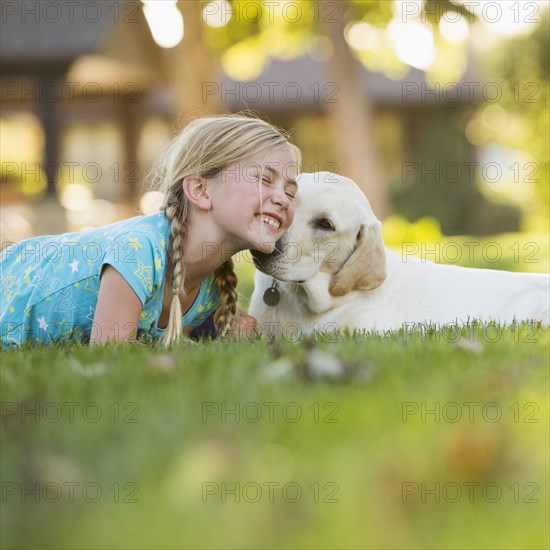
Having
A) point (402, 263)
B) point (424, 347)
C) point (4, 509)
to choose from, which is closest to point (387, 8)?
point (402, 263)

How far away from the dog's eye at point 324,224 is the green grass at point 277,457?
1586 millimetres

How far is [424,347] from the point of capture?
343 cm

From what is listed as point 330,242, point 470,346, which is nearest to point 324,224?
point 330,242

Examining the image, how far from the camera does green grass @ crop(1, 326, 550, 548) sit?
1.88 metres

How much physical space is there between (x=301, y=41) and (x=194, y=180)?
2474 centimetres

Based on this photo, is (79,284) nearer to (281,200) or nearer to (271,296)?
(271,296)

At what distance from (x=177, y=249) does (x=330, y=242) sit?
2.59 ft

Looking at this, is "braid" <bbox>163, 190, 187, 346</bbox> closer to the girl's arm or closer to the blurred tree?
the girl's arm

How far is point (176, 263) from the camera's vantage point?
14.4 feet

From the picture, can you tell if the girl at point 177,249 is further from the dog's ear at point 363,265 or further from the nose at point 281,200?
the dog's ear at point 363,265

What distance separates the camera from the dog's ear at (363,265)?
455 centimetres

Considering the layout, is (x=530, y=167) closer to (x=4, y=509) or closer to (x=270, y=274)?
(x=270, y=274)

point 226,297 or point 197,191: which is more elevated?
point 197,191

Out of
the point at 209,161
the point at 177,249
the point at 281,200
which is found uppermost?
the point at 209,161
